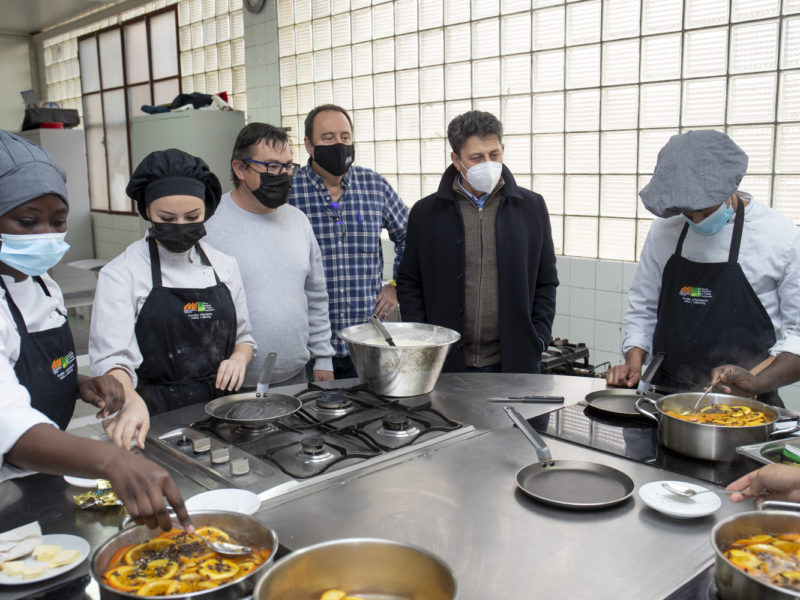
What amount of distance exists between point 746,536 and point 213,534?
0.89 m

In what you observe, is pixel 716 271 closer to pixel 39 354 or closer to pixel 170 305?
pixel 170 305

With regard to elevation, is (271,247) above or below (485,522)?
above

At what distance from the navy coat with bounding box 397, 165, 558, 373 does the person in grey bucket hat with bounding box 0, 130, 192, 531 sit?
135 centimetres

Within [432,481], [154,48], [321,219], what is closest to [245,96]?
[154,48]

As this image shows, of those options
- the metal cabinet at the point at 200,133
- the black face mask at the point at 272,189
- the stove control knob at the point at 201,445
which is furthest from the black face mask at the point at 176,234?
the metal cabinet at the point at 200,133

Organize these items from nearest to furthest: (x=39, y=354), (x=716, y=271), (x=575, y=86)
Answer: (x=39, y=354), (x=716, y=271), (x=575, y=86)

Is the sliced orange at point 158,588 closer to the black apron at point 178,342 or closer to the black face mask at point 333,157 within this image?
the black apron at point 178,342

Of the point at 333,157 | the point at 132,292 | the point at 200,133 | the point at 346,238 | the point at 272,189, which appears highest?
the point at 200,133

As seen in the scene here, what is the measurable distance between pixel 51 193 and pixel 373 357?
937mm

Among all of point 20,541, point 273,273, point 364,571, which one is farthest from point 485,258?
point 20,541

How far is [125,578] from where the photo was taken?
1.03 metres

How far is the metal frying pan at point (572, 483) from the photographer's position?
1336 millimetres

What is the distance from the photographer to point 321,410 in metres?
1.92

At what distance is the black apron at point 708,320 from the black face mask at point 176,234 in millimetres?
1516
